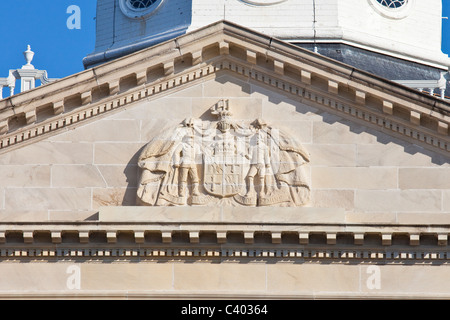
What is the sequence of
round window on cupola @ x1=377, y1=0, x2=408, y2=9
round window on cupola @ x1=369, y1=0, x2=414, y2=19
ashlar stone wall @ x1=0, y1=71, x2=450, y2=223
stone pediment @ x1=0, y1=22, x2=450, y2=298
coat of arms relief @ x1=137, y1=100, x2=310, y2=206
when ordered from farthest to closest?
round window on cupola @ x1=377, y1=0, x2=408, y2=9 < round window on cupola @ x1=369, y1=0, x2=414, y2=19 < ashlar stone wall @ x1=0, y1=71, x2=450, y2=223 < coat of arms relief @ x1=137, y1=100, x2=310, y2=206 < stone pediment @ x1=0, y1=22, x2=450, y2=298

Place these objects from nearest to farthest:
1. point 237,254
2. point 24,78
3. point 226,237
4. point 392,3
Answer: point 226,237 → point 237,254 → point 24,78 → point 392,3

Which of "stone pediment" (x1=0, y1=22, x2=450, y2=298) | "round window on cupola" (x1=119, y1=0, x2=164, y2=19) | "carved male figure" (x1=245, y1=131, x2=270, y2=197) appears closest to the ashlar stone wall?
"stone pediment" (x1=0, y1=22, x2=450, y2=298)

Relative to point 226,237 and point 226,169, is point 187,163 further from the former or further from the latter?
point 226,237

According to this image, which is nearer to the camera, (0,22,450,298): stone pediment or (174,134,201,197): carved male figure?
(0,22,450,298): stone pediment

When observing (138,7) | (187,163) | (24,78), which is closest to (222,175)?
(187,163)

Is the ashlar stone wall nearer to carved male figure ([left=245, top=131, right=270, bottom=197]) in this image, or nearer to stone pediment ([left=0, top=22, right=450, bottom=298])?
stone pediment ([left=0, top=22, right=450, bottom=298])

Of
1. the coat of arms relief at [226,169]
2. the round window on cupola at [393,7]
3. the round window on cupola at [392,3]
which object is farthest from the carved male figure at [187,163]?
the round window on cupola at [392,3]

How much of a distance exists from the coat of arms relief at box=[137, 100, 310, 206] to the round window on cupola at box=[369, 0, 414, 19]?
11.9 meters

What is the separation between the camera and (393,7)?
4772 centimetres

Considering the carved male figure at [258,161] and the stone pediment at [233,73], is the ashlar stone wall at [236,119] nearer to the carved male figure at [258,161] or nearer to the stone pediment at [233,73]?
the stone pediment at [233,73]

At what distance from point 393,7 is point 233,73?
1181cm

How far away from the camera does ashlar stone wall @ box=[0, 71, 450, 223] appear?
119 feet
